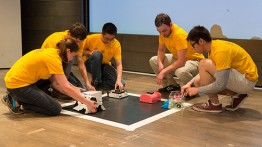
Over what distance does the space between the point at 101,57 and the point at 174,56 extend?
0.83 m

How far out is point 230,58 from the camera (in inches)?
108

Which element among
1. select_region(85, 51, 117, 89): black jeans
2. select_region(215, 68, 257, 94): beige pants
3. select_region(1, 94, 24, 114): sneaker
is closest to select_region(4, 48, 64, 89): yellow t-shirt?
select_region(1, 94, 24, 114): sneaker

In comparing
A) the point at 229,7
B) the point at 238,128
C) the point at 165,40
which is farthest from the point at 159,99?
the point at 229,7

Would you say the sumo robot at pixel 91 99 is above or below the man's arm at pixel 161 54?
below

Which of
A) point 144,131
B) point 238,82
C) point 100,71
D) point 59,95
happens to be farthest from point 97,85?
point 238,82

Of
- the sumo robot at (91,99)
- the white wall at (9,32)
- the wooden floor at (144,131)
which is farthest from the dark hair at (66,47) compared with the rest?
the white wall at (9,32)

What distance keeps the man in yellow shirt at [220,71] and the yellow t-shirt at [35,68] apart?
1103mm

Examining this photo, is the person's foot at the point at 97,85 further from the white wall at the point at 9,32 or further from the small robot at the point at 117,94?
the white wall at the point at 9,32

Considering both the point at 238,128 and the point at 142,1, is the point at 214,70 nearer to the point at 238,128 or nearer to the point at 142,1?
the point at 238,128

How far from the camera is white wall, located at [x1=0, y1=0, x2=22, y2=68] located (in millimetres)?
5355

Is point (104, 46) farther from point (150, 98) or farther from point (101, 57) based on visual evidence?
point (150, 98)

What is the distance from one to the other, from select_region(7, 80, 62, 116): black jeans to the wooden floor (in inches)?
2.5

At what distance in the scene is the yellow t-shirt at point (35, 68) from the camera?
263cm

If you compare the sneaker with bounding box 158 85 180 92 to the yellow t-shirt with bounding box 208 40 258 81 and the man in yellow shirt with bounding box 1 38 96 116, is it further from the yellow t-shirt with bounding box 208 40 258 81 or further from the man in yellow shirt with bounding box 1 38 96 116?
the man in yellow shirt with bounding box 1 38 96 116
